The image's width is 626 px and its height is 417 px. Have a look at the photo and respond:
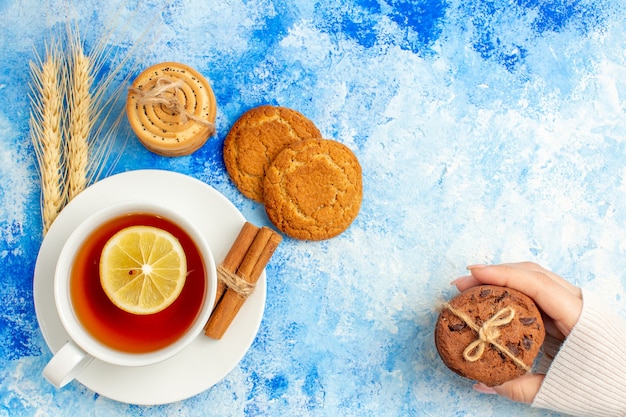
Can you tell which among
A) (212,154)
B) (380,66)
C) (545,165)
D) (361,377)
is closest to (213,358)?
(361,377)

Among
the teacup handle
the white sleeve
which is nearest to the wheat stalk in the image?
the teacup handle

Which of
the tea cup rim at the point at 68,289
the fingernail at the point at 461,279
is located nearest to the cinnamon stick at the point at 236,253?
the tea cup rim at the point at 68,289

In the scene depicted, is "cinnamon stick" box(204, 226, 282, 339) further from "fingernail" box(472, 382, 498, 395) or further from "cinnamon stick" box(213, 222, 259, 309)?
"fingernail" box(472, 382, 498, 395)

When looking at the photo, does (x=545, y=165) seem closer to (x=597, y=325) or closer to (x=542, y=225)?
(x=542, y=225)

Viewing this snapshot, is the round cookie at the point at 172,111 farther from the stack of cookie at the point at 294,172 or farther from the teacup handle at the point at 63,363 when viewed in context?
the teacup handle at the point at 63,363

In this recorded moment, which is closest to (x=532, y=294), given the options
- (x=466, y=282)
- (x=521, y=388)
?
(x=466, y=282)

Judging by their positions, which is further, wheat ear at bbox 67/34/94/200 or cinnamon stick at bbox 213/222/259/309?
wheat ear at bbox 67/34/94/200
